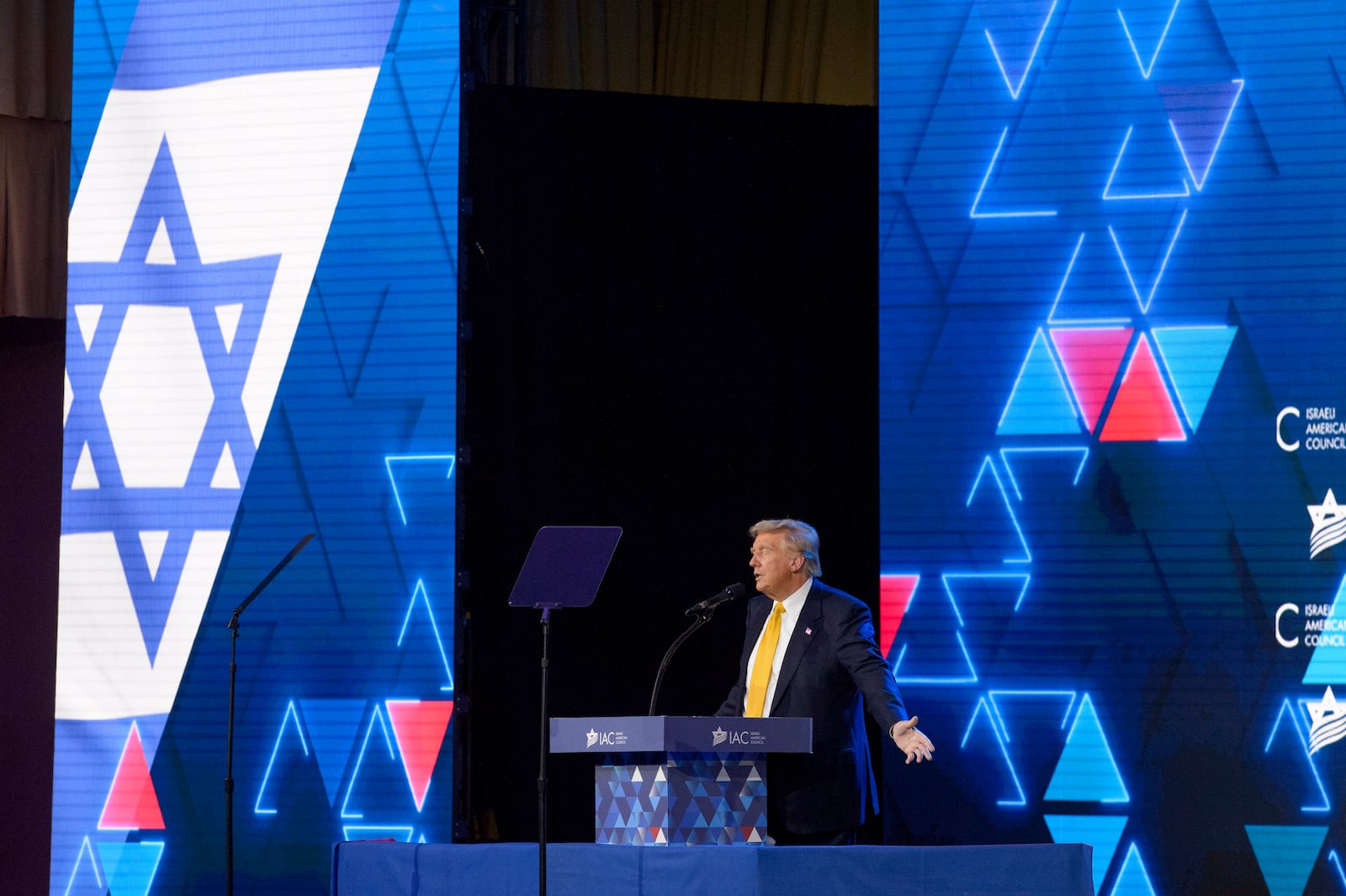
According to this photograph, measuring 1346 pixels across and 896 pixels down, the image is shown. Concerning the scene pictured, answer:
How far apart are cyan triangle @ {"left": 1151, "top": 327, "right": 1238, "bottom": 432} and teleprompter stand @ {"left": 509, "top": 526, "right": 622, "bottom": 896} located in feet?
8.25

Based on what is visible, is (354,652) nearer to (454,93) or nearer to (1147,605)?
(454,93)

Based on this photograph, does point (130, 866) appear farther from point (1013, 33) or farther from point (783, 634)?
point (1013, 33)

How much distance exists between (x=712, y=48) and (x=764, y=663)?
260 centimetres

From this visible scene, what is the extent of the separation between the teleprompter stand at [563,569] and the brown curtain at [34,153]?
3.87 meters

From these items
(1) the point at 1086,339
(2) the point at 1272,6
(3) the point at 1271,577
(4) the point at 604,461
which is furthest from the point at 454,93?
(3) the point at 1271,577

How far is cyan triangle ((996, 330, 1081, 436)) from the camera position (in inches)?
204

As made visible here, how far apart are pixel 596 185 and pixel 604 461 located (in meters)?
1.08

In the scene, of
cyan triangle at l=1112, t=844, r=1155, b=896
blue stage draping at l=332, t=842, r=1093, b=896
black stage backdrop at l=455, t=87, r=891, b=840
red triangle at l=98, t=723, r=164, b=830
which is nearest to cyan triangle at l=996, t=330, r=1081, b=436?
black stage backdrop at l=455, t=87, r=891, b=840

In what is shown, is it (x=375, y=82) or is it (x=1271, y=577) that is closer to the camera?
(x=1271, y=577)

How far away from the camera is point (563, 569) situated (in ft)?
11.8

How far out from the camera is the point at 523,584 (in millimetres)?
3559

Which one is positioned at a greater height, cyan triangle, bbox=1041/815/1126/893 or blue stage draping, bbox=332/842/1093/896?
cyan triangle, bbox=1041/815/1126/893

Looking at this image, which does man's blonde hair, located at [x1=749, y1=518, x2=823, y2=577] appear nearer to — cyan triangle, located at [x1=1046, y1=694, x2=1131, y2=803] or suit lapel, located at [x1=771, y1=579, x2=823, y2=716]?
suit lapel, located at [x1=771, y1=579, x2=823, y2=716]

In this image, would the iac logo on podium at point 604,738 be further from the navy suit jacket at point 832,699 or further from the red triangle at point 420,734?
the red triangle at point 420,734
